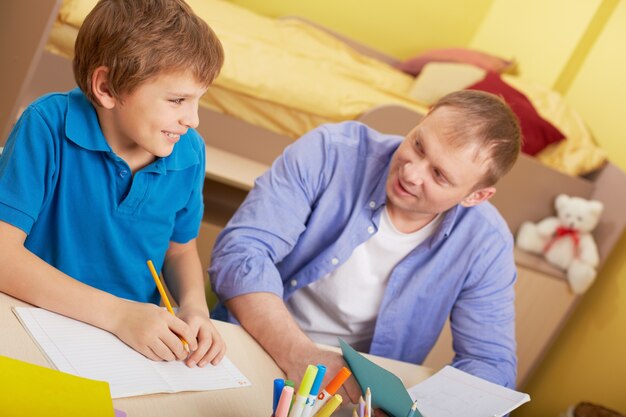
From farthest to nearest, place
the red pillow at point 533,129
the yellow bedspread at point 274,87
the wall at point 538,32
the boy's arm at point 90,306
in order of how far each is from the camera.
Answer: the wall at point 538,32
the red pillow at point 533,129
the yellow bedspread at point 274,87
the boy's arm at point 90,306

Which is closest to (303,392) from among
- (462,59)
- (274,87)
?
(274,87)

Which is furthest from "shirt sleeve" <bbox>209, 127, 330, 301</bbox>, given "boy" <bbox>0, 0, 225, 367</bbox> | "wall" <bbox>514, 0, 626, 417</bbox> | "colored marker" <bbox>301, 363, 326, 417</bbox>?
"wall" <bbox>514, 0, 626, 417</bbox>

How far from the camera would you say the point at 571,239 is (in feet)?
8.50

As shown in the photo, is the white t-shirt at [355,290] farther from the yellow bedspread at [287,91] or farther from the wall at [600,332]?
the wall at [600,332]

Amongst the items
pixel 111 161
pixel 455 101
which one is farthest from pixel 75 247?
pixel 455 101

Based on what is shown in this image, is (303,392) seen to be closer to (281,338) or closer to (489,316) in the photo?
(281,338)

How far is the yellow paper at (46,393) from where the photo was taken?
0.64m

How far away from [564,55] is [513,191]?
3.92 ft

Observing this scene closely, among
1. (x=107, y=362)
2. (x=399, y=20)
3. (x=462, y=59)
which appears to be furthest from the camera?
(x=399, y=20)

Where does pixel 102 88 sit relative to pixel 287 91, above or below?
above

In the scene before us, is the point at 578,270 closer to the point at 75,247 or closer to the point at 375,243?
the point at 375,243

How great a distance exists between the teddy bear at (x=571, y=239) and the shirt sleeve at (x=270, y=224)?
143 cm

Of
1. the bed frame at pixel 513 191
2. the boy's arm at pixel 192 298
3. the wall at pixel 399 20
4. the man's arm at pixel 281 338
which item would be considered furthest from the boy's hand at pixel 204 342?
the wall at pixel 399 20

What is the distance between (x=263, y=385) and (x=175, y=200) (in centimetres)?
34
